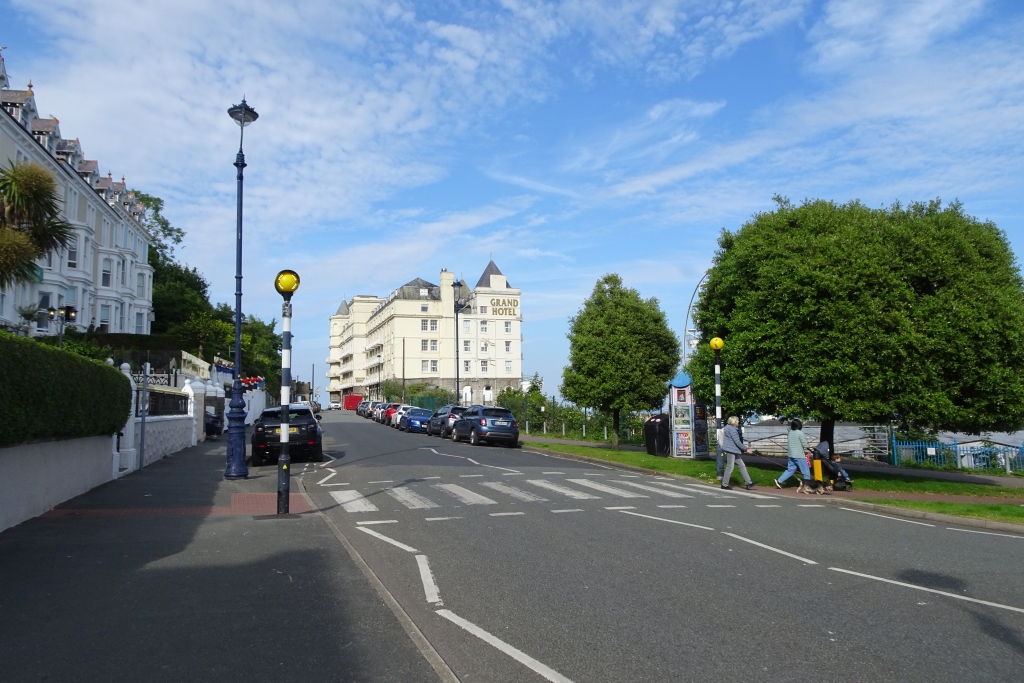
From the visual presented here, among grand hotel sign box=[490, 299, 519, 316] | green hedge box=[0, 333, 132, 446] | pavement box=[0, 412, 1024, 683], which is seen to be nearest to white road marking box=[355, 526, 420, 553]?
pavement box=[0, 412, 1024, 683]

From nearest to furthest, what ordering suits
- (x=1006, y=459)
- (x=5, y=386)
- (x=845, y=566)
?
(x=845, y=566)
(x=5, y=386)
(x=1006, y=459)

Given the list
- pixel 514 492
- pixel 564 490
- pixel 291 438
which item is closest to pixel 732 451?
pixel 564 490

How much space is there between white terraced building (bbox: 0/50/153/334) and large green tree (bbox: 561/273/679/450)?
22584 millimetres

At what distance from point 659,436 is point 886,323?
10.8 meters

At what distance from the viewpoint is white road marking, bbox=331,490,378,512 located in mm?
13023

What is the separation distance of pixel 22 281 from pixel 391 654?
14.4 m

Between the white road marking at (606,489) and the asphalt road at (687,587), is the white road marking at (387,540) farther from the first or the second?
the white road marking at (606,489)

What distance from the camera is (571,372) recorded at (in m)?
31.0

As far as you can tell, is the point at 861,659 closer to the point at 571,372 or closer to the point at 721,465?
the point at 721,465

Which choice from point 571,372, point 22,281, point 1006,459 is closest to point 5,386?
point 22,281

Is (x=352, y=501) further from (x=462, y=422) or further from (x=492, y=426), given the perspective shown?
(x=462, y=422)

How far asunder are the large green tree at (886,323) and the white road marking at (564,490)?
244 inches

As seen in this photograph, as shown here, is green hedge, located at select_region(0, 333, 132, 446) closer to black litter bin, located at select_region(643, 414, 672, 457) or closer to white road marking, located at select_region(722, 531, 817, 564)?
white road marking, located at select_region(722, 531, 817, 564)

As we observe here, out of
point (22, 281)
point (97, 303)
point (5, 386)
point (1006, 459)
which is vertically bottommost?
point (1006, 459)
